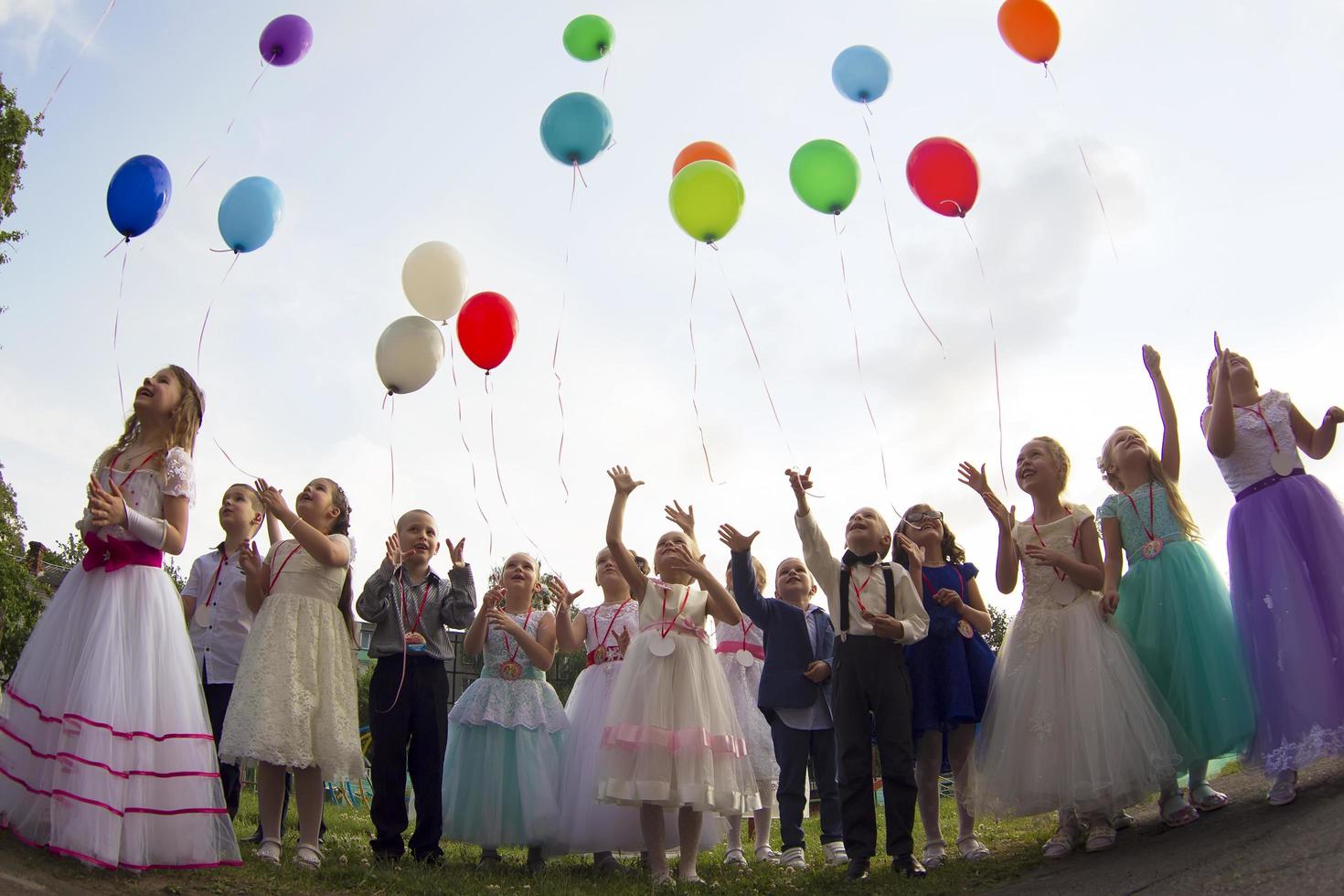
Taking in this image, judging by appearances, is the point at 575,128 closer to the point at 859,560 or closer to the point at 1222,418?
the point at 859,560

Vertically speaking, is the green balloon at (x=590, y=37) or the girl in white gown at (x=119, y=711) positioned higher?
the green balloon at (x=590, y=37)

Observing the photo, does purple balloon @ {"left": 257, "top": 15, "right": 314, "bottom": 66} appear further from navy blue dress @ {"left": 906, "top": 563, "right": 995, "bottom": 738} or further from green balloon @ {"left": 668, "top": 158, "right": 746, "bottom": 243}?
navy blue dress @ {"left": 906, "top": 563, "right": 995, "bottom": 738}

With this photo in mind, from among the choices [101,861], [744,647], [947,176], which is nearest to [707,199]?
[947,176]

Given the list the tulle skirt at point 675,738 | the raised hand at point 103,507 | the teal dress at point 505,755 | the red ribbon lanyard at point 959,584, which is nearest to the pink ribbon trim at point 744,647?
the teal dress at point 505,755

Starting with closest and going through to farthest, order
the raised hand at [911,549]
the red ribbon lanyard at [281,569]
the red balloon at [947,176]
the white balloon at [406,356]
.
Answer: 1. the red ribbon lanyard at [281,569]
2. the raised hand at [911,549]
3. the white balloon at [406,356]
4. the red balloon at [947,176]

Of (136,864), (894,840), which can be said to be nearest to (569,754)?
(894,840)

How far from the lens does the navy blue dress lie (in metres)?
5.51

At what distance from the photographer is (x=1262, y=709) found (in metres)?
4.73

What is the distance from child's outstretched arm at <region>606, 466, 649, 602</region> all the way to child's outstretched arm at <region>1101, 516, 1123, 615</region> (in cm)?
231

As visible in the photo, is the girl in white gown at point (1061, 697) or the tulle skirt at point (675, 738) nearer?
the girl in white gown at point (1061, 697)

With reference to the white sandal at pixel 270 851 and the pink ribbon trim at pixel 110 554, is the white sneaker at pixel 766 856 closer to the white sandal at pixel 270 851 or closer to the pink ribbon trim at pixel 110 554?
the white sandal at pixel 270 851

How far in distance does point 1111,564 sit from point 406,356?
429cm

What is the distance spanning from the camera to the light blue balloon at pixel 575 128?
7117 mm

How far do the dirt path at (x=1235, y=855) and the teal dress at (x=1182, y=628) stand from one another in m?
0.37
